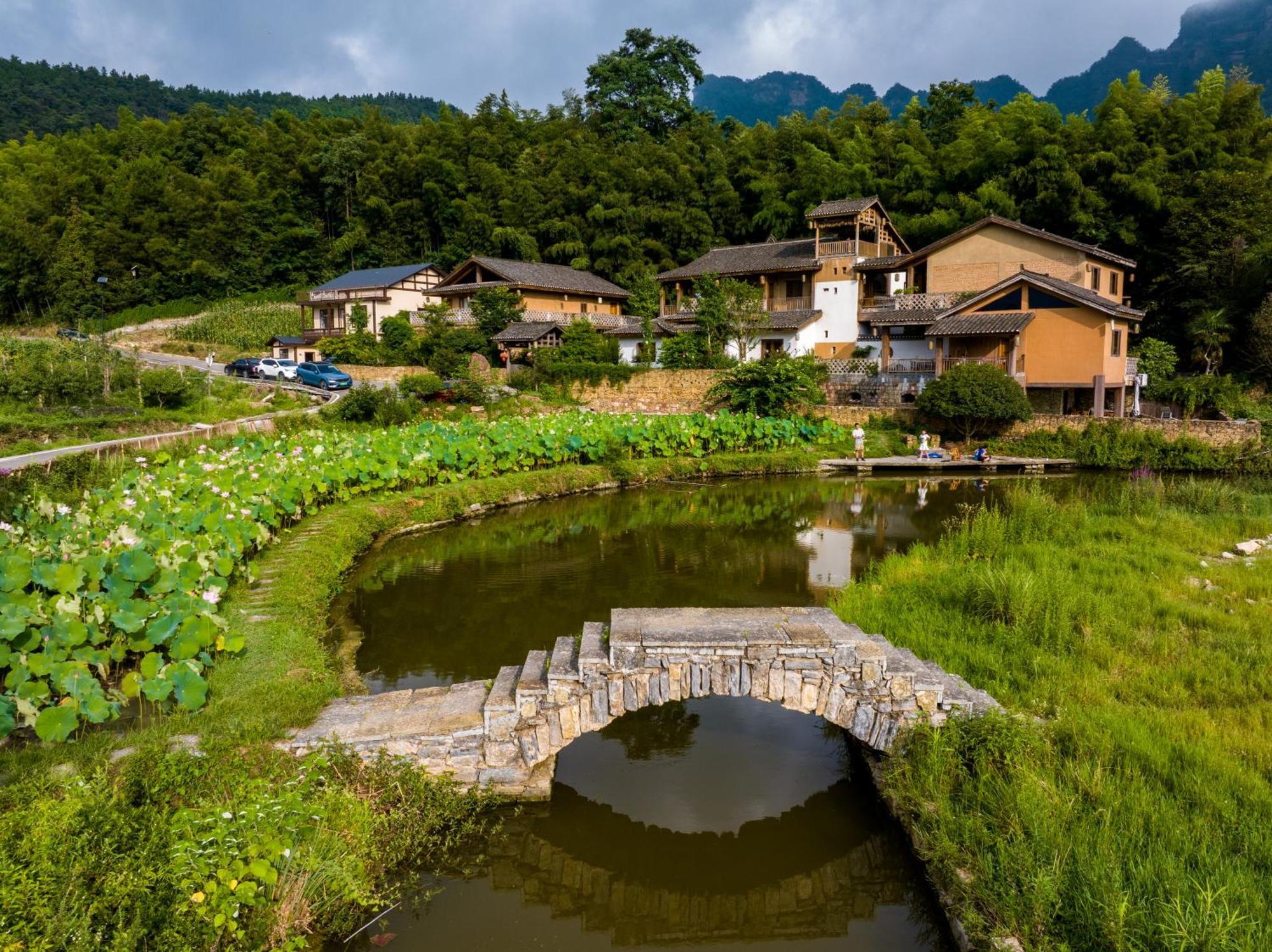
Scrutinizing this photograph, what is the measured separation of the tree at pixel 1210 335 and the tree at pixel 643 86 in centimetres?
3779

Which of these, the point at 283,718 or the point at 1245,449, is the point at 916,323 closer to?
the point at 1245,449

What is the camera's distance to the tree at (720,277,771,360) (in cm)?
3228

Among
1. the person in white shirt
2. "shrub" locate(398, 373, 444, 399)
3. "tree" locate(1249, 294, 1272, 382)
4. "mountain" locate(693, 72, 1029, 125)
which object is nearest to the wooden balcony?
"shrub" locate(398, 373, 444, 399)

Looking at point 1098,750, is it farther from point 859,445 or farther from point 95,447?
point 859,445

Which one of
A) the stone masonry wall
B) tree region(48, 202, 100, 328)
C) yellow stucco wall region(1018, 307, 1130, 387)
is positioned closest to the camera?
yellow stucco wall region(1018, 307, 1130, 387)

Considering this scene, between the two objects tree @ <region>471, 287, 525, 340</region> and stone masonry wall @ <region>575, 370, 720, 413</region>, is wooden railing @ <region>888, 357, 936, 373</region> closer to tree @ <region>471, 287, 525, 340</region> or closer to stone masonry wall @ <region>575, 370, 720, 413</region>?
stone masonry wall @ <region>575, 370, 720, 413</region>

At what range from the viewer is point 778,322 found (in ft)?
113

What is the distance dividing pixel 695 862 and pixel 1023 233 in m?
31.2

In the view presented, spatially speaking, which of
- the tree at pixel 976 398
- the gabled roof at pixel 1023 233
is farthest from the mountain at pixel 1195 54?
the tree at pixel 976 398

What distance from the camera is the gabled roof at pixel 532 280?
3734 centimetres

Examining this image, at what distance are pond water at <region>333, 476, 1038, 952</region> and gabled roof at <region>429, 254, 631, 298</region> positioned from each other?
26970mm

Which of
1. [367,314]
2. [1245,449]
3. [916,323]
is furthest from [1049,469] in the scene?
[367,314]

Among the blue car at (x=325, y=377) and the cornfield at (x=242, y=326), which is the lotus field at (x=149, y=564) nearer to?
the blue car at (x=325, y=377)

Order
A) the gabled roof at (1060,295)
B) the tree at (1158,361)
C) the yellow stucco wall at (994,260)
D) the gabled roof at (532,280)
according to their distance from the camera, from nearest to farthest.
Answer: the gabled roof at (1060,295)
the tree at (1158,361)
the yellow stucco wall at (994,260)
the gabled roof at (532,280)
